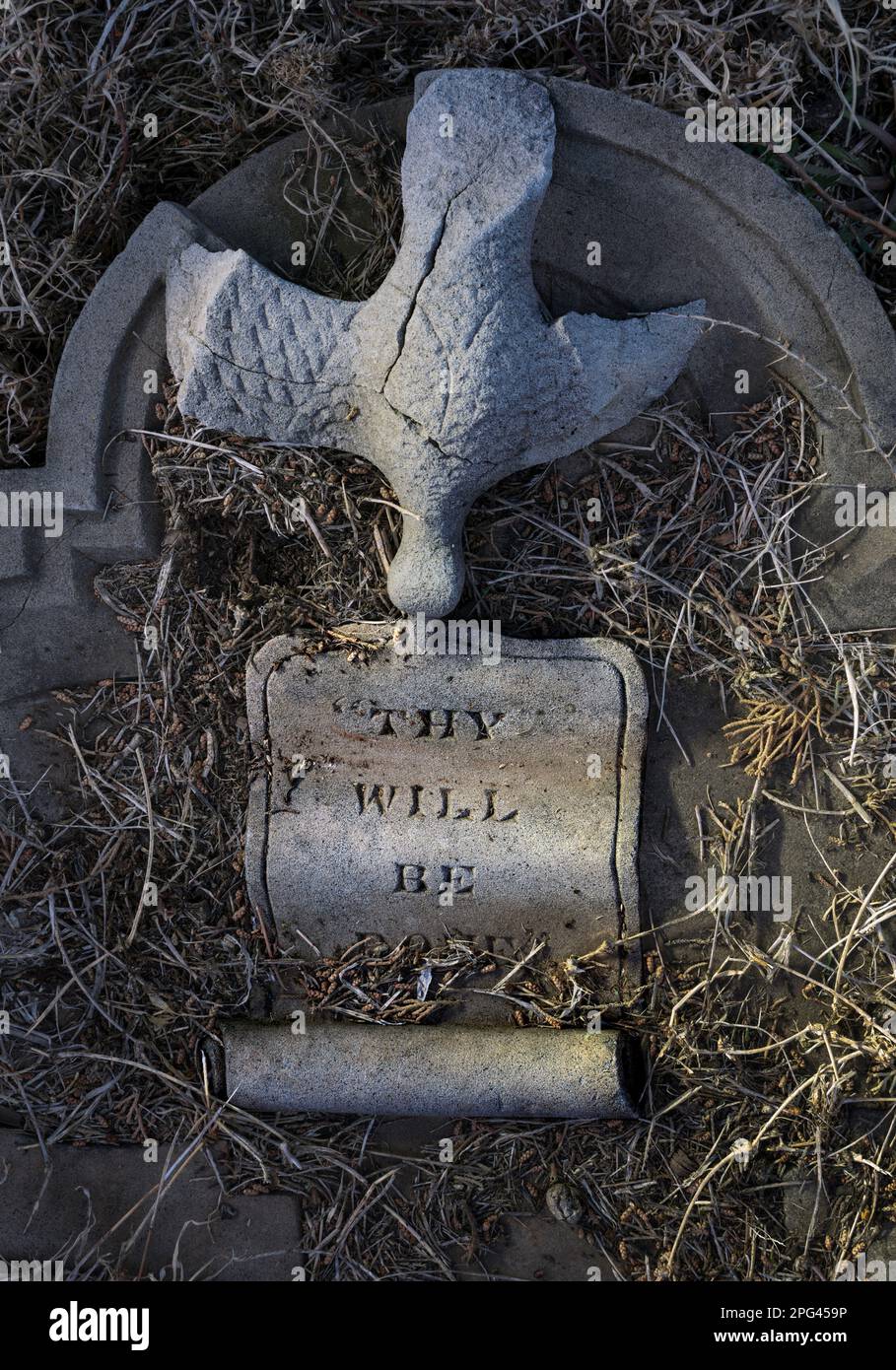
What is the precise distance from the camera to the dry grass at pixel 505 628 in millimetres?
3047

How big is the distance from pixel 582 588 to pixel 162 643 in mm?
1304

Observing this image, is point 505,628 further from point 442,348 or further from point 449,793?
point 442,348

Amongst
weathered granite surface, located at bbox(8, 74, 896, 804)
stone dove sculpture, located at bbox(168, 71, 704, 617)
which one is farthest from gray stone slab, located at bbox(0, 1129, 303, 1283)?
stone dove sculpture, located at bbox(168, 71, 704, 617)

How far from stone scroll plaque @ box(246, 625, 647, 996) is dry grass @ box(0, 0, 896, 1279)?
11 centimetres

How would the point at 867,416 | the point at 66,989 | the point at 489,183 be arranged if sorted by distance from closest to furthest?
the point at 489,183 → the point at 867,416 → the point at 66,989

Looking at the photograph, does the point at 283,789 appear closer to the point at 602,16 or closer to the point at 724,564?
the point at 724,564

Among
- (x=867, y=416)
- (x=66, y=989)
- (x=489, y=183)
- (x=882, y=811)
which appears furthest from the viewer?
(x=66, y=989)

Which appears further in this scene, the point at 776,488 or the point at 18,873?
the point at 18,873

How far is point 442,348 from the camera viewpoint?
2.75 metres

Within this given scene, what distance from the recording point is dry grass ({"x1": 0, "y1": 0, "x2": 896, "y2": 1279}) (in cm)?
305

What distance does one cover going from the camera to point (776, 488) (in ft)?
9.95

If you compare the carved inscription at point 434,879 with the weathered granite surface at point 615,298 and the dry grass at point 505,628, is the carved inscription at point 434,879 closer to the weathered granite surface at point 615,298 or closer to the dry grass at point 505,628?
the dry grass at point 505,628

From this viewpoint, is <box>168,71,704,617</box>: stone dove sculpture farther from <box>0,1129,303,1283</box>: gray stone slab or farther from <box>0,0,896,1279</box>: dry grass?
<box>0,1129,303,1283</box>: gray stone slab

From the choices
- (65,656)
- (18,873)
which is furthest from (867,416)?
(18,873)
